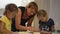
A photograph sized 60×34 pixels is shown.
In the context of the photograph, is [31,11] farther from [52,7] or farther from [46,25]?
[52,7]

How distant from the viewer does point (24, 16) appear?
187 cm

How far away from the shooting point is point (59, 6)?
2.95 meters

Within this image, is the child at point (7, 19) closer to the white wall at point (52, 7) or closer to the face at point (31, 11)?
the face at point (31, 11)

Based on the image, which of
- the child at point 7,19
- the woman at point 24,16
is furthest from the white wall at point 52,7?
the child at point 7,19

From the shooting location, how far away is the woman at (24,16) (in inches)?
66.3

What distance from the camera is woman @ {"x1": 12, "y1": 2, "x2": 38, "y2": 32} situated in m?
1.68

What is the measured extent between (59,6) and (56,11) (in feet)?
0.36

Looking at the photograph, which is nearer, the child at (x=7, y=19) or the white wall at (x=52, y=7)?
the child at (x=7, y=19)

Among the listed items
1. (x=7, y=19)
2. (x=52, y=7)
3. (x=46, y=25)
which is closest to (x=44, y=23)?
(x=46, y=25)

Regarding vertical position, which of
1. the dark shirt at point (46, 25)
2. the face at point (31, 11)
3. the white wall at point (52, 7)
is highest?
the white wall at point (52, 7)

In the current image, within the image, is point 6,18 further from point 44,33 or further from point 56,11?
point 56,11

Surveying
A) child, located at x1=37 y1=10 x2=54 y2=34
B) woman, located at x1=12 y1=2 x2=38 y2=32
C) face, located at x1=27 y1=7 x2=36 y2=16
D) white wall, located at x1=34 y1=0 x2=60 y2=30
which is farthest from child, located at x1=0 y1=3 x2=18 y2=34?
white wall, located at x1=34 y1=0 x2=60 y2=30

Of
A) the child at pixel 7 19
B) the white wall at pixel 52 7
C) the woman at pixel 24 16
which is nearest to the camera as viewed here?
the child at pixel 7 19

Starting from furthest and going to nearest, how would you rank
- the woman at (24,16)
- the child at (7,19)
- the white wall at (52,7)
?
the white wall at (52,7) < the woman at (24,16) < the child at (7,19)
